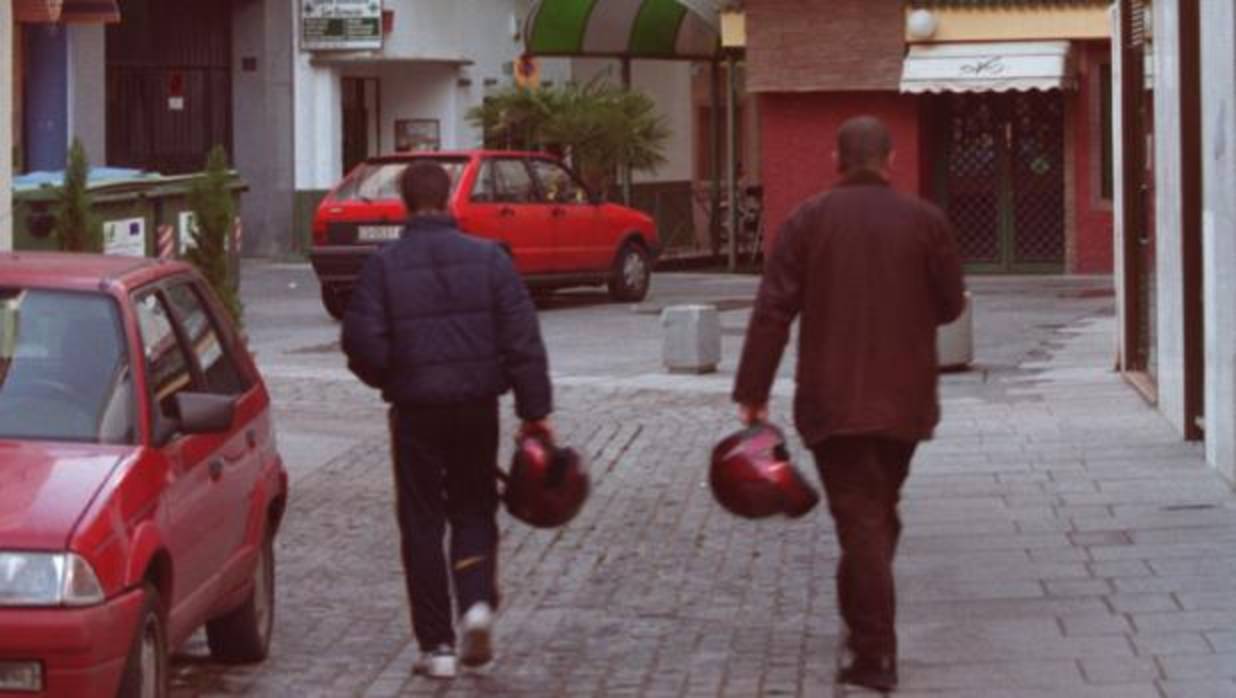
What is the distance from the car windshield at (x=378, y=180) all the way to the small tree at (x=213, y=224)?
39.3ft

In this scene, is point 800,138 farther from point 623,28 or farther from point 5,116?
point 5,116

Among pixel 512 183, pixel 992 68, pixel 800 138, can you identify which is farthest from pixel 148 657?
pixel 800 138

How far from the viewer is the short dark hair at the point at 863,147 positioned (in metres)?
9.52

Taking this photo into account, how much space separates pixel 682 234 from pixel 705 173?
13.2ft

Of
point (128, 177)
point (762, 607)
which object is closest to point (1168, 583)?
point (762, 607)

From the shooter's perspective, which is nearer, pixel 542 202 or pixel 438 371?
pixel 438 371

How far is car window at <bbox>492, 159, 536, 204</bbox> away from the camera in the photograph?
1209 inches

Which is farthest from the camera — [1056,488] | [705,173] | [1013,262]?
[705,173]

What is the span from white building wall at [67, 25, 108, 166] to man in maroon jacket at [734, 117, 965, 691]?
95.2ft

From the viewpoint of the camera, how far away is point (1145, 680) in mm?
9500

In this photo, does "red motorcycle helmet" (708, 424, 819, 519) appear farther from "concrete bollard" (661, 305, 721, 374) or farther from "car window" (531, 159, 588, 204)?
"car window" (531, 159, 588, 204)

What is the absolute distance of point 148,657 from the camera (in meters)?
8.30

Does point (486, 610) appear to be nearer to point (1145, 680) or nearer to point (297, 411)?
point (1145, 680)

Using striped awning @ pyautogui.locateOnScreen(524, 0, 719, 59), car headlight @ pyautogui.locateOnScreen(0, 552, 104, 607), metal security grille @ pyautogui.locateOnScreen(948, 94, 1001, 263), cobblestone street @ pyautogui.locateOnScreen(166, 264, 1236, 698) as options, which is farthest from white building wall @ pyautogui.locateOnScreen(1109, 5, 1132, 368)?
striped awning @ pyautogui.locateOnScreen(524, 0, 719, 59)
